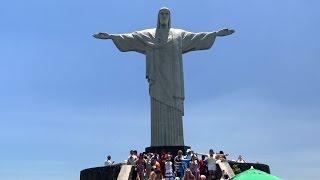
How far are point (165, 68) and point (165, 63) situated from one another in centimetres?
24

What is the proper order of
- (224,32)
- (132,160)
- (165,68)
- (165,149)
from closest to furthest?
(132,160)
(165,149)
(165,68)
(224,32)

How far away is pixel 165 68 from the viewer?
25.2 meters

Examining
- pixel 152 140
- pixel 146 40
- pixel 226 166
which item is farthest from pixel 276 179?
pixel 146 40

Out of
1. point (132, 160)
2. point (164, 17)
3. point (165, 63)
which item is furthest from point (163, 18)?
point (132, 160)

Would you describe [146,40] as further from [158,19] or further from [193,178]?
[193,178]

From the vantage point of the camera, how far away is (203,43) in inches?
1030

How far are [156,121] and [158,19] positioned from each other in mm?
4976

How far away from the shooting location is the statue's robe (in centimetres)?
2464

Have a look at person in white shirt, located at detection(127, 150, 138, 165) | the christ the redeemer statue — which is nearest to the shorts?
person in white shirt, located at detection(127, 150, 138, 165)

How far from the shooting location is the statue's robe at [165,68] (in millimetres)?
24641

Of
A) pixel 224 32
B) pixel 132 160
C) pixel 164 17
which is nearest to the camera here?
pixel 132 160

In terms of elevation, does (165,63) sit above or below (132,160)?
above

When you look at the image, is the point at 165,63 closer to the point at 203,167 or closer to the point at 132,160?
the point at 132,160

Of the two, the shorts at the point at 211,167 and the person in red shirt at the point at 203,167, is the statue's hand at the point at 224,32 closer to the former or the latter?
the person in red shirt at the point at 203,167
